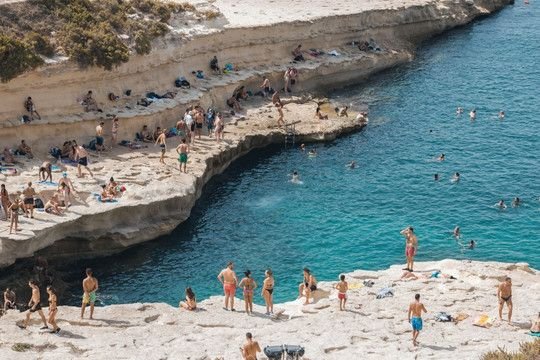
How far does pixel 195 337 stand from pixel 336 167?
84.8ft

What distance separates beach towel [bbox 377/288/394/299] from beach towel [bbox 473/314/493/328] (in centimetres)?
466

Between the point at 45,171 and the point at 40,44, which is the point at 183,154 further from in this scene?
the point at 40,44

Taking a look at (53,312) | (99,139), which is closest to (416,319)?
(53,312)

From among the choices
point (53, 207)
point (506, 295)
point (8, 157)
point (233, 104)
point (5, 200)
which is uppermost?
point (233, 104)

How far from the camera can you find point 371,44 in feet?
267

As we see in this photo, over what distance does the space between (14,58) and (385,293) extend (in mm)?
25866

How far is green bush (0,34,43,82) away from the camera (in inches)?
2063

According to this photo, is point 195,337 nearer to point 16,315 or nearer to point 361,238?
point 16,315

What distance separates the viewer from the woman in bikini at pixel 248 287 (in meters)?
39.0

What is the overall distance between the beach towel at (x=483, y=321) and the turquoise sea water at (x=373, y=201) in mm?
10260

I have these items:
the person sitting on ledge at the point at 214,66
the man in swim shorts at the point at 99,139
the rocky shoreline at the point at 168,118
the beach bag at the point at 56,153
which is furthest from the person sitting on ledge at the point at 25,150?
the person sitting on ledge at the point at 214,66

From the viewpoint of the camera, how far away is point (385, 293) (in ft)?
136

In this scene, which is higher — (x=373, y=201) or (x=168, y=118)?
(x=168, y=118)

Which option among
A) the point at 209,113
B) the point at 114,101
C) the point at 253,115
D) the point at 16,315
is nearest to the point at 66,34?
the point at 114,101
